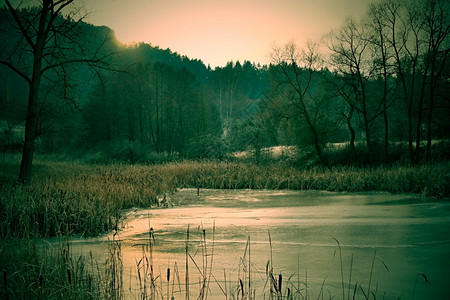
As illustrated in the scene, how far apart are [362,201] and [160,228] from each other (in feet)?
24.1

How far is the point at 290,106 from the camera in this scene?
27719 mm

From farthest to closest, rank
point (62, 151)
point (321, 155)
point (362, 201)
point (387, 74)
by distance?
point (62, 151)
point (321, 155)
point (387, 74)
point (362, 201)

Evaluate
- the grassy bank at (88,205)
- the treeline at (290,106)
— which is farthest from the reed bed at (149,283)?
the treeline at (290,106)

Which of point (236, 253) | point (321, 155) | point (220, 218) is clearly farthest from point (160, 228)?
point (321, 155)

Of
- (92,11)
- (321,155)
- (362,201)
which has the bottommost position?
(362,201)

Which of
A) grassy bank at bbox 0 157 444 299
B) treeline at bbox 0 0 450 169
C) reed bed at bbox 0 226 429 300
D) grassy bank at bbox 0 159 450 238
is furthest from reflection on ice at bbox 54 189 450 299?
treeline at bbox 0 0 450 169

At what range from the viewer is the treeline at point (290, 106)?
19.9 metres

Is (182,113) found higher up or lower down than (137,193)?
higher up

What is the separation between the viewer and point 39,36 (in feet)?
35.8

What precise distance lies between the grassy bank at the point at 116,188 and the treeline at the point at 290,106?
7.79ft

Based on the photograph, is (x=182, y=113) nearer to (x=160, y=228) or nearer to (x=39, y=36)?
(x=39, y=36)

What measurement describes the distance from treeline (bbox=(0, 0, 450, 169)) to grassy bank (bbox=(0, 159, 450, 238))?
238 cm

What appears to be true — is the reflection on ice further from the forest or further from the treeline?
the treeline

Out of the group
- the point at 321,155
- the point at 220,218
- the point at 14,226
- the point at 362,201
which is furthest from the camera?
the point at 321,155
